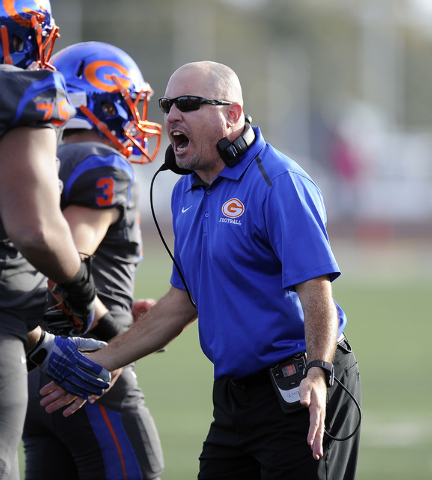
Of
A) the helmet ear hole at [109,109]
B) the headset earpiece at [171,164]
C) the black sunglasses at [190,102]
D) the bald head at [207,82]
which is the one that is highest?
the bald head at [207,82]

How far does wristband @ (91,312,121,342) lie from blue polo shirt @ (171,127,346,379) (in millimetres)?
653

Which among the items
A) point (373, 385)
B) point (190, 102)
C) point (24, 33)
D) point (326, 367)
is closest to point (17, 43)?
point (24, 33)

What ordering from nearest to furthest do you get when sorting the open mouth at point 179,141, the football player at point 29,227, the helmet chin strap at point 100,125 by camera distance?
the football player at point 29,227 < the open mouth at point 179,141 < the helmet chin strap at point 100,125

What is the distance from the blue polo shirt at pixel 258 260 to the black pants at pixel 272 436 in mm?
111

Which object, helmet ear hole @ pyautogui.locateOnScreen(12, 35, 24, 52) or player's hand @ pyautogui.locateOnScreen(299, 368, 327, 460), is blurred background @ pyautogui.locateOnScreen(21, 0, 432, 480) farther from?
helmet ear hole @ pyautogui.locateOnScreen(12, 35, 24, 52)

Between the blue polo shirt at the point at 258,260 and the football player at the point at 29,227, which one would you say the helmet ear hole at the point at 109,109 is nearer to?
the football player at the point at 29,227

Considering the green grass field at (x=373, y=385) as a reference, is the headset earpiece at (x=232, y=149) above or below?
above

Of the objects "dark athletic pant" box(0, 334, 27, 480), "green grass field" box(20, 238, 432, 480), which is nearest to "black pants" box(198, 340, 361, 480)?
"dark athletic pant" box(0, 334, 27, 480)

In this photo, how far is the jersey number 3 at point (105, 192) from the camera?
149 inches

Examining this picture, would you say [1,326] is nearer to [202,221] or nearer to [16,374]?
[16,374]

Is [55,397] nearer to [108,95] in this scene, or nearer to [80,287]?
[80,287]

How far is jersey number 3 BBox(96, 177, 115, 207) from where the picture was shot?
12.4ft

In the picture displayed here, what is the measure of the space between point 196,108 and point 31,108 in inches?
30.7

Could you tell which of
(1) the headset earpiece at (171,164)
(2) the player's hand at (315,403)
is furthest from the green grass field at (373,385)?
(2) the player's hand at (315,403)
